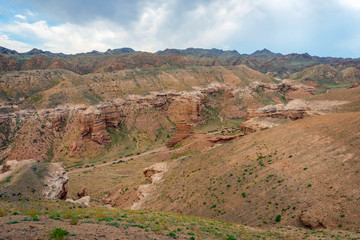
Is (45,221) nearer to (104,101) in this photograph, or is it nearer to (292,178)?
(292,178)

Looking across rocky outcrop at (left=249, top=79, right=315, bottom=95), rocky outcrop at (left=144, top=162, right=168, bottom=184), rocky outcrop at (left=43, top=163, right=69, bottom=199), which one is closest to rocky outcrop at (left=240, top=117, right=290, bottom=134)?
rocky outcrop at (left=144, top=162, right=168, bottom=184)

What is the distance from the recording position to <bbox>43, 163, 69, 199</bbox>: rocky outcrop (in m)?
21.3

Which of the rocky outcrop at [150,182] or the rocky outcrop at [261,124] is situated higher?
the rocky outcrop at [261,124]

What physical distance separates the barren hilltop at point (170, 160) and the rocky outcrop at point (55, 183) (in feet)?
0.62

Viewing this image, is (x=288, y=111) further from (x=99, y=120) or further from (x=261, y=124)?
(x=99, y=120)

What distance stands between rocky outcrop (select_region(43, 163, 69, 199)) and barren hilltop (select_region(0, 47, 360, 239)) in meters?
0.19

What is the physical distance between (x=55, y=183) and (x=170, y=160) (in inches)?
880

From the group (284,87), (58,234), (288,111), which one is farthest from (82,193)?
(284,87)

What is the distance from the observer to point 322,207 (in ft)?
44.6

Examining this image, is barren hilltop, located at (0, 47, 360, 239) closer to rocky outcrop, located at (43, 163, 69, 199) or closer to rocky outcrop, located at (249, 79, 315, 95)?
rocky outcrop, located at (43, 163, 69, 199)

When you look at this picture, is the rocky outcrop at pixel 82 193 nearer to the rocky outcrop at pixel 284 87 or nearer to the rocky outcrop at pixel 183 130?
the rocky outcrop at pixel 183 130

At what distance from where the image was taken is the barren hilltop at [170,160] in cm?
1225

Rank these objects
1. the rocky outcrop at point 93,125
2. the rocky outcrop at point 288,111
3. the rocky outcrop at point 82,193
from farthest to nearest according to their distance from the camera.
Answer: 1. the rocky outcrop at point 93,125
2. the rocky outcrop at point 288,111
3. the rocky outcrop at point 82,193

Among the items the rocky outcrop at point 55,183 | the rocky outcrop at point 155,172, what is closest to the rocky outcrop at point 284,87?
the rocky outcrop at point 155,172
